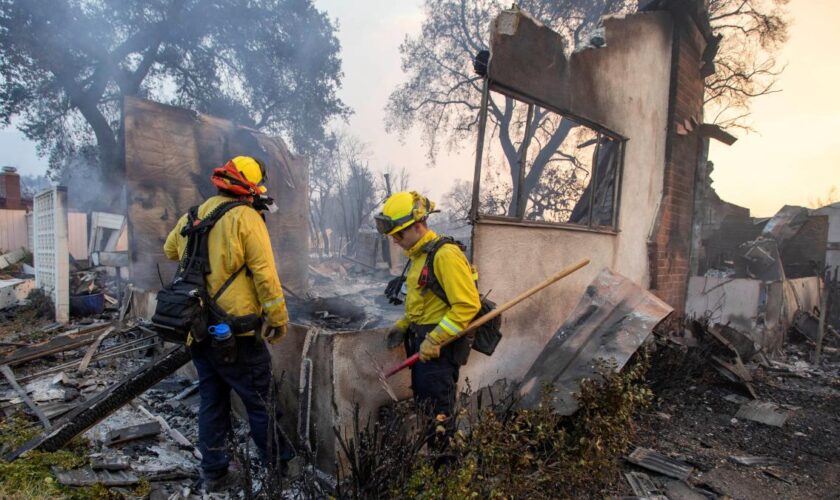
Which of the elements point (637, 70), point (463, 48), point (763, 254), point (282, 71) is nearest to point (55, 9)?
point (282, 71)

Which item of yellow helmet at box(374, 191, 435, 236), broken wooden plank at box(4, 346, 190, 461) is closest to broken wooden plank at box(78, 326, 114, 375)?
broken wooden plank at box(4, 346, 190, 461)

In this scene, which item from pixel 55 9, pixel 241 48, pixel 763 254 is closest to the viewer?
pixel 763 254

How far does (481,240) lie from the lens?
3.48m

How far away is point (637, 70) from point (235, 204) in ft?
16.3

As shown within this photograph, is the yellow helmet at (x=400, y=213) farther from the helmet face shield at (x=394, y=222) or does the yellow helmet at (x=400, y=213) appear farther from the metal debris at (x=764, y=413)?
the metal debris at (x=764, y=413)

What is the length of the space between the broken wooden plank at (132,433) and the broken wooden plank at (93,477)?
48 cm

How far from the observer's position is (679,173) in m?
5.89

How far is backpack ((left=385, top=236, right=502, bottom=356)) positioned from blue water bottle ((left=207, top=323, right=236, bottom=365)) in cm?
114

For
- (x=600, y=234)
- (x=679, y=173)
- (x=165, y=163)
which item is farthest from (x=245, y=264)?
(x=679, y=173)

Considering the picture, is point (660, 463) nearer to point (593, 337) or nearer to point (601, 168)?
point (593, 337)

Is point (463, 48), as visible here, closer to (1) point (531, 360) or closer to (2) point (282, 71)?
(2) point (282, 71)

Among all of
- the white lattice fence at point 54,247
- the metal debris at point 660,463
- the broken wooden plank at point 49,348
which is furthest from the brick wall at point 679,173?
the white lattice fence at point 54,247

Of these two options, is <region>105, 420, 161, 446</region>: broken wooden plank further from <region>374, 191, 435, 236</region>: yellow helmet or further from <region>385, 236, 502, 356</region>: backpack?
<region>374, 191, 435, 236</region>: yellow helmet

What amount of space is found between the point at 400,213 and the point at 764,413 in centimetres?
463
